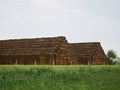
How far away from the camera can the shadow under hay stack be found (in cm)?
4869

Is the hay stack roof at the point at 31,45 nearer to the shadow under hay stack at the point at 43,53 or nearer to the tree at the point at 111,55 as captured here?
the shadow under hay stack at the point at 43,53

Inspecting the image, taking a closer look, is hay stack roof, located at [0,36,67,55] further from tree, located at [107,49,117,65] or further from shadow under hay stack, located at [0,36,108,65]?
tree, located at [107,49,117,65]

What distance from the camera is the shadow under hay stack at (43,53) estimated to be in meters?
48.7

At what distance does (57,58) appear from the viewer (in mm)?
48281

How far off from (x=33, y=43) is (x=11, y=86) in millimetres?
Answer: 38793

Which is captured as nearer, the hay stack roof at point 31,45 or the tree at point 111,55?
the hay stack roof at point 31,45

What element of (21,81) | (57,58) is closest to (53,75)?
(21,81)

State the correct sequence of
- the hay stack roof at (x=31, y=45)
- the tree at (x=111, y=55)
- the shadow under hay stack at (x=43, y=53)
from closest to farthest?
the shadow under hay stack at (x=43, y=53) < the hay stack roof at (x=31, y=45) < the tree at (x=111, y=55)

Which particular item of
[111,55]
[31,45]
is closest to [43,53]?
[31,45]

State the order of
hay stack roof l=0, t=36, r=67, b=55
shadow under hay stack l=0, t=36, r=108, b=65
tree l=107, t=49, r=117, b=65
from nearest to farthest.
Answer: shadow under hay stack l=0, t=36, r=108, b=65 < hay stack roof l=0, t=36, r=67, b=55 < tree l=107, t=49, r=117, b=65

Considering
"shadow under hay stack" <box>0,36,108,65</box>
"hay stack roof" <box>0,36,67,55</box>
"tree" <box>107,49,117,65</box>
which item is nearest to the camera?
"shadow under hay stack" <box>0,36,108,65</box>

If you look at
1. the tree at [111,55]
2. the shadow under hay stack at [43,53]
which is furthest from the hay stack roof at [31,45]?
the tree at [111,55]

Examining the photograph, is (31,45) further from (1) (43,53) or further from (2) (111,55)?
(2) (111,55)

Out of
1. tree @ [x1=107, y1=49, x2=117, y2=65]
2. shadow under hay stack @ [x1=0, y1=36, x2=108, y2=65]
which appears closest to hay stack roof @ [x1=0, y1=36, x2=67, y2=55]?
shadow under hay stack @ [x1=0, y1=36, x2=108, y2=65]
